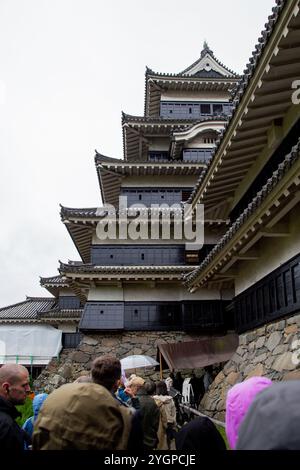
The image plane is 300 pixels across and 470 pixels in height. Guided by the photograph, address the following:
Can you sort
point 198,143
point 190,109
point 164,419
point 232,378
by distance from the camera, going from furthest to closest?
point 190,109
point 198,143
point 232,378
point 164,419

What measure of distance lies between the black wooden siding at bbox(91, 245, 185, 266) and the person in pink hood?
18.0m

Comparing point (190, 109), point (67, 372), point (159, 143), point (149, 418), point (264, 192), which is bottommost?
point (67, 372)

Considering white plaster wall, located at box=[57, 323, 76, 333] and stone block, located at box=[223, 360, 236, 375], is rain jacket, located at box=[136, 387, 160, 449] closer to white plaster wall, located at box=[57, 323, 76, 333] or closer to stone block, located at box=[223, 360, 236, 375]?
stone block, located at box=[223, 360, 236, 375]

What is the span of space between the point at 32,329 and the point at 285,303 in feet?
89.1

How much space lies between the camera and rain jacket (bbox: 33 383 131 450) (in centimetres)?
201

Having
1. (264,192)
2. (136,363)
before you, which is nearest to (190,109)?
(136,363)

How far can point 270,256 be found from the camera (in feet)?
34.6

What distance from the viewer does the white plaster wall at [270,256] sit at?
9.02 metres

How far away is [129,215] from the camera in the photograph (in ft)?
67.3

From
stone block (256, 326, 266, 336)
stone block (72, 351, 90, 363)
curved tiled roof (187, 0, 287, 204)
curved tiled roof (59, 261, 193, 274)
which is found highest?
curved tiled roof (187, 0, 287, 204)

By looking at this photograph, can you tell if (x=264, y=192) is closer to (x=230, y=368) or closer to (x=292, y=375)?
(x=292, y=375)

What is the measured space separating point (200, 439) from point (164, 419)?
122 inches

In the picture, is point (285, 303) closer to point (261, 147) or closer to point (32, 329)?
point (261, 147)

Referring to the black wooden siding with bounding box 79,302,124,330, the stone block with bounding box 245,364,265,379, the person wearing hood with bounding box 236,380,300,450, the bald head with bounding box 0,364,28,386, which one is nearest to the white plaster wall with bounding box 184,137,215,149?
the black wooden siding with bounding box 79,302,124,330
